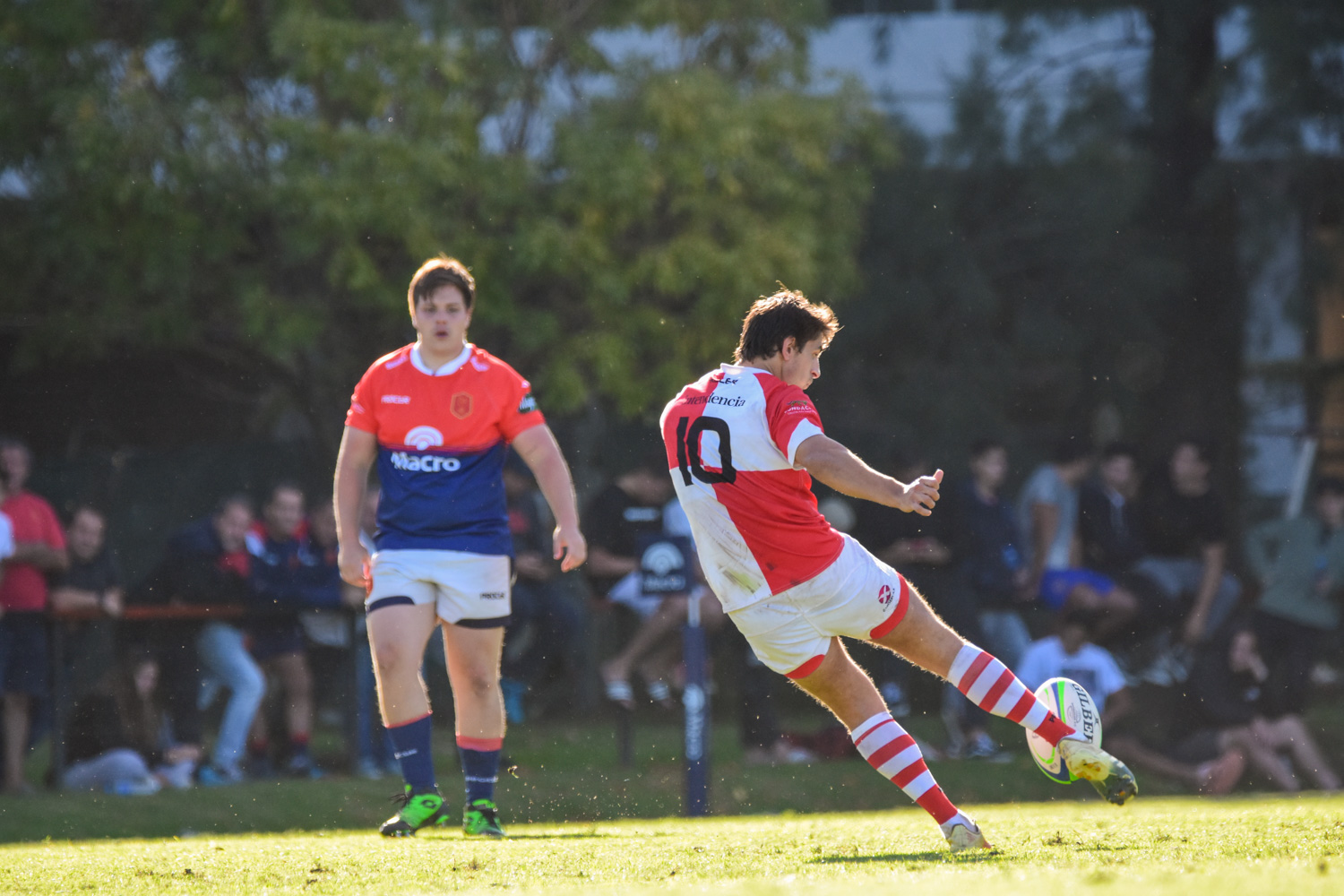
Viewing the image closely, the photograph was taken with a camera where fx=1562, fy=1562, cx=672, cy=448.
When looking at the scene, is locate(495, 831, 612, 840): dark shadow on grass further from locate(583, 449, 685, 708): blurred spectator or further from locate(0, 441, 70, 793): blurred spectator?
locate(0, 441, 70, 793): blurred spectator

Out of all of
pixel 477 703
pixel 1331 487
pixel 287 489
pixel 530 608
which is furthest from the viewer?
pixel 1331 487

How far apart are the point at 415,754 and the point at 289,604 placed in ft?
14.5

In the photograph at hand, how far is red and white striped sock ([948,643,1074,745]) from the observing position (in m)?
4.83

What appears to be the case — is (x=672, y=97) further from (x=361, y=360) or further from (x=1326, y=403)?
(x=1326, y=403)

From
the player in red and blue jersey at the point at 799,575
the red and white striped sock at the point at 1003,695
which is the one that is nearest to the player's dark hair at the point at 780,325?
the player in red and blue jersey at the point at 799,575

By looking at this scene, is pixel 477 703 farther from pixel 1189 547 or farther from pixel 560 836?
pixel 1189 547

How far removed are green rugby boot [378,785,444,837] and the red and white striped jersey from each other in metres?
1.53

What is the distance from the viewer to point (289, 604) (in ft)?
32.4

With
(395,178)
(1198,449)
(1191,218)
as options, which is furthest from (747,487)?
(1191,218)

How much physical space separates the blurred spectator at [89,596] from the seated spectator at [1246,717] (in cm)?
697

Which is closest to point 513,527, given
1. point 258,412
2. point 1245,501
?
point 258,412

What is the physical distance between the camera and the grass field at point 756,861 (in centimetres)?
365

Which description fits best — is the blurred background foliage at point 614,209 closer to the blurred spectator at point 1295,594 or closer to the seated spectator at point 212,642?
the seated spectator at point 212,642

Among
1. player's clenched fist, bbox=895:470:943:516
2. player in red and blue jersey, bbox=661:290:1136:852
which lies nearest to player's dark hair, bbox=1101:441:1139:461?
player in red and blue jersey, bbox=661:290:1136:852
